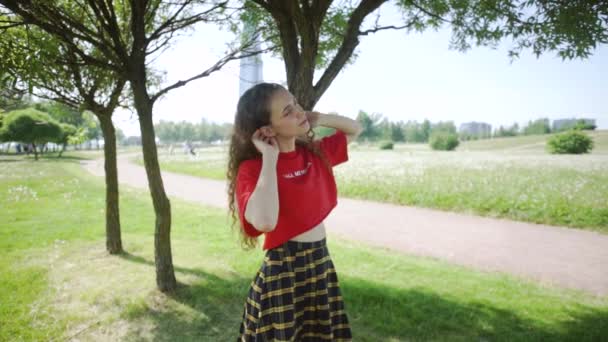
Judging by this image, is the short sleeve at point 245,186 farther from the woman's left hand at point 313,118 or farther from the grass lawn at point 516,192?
the grass lawn at point 516,192

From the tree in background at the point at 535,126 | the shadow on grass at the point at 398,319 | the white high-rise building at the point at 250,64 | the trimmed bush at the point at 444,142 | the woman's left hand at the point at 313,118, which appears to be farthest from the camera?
the tree in background at the point at 535,126

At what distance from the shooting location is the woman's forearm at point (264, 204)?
5.49 ft

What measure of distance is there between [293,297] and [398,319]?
2.36m

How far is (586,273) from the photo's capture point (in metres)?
5.21

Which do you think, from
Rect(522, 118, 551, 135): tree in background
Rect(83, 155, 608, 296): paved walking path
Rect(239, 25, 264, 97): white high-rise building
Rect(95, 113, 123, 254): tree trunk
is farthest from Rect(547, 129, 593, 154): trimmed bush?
Rect(522, 118, 551, 135): tree in background

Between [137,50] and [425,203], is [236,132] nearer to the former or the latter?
[137,50]

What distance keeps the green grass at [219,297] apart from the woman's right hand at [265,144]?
2.60 meters

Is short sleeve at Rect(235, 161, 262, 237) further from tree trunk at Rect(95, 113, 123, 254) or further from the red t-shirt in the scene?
tree trunk at Rect(95, 113, 123, 254)

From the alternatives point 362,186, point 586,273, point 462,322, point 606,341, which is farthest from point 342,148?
point 362,186

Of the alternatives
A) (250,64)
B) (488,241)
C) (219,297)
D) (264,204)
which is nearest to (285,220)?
(264,204)

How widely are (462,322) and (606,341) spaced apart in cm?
128

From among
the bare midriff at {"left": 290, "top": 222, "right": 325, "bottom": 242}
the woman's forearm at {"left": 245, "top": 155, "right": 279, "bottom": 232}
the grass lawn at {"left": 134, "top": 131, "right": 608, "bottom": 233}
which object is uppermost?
the woman's forearm at {"left": 245, "top": 155, "right": 279, "bottom": 232}

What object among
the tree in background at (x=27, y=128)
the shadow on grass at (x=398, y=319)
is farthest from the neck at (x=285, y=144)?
the tree in background at (x=27, y=128)

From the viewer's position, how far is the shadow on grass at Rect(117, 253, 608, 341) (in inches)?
140
